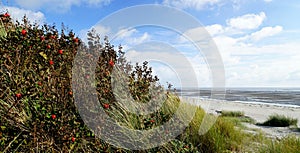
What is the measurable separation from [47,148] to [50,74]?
818 mm

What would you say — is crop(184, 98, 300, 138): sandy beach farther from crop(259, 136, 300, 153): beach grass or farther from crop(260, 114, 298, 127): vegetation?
crop(259, 136, 300, 153): beach grass

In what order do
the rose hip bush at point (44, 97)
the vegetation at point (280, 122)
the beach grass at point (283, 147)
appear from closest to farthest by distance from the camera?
the rose hip bush at point (44, 97) < the beach grass at point (283, 147) < the vegetation at point (280, 122)

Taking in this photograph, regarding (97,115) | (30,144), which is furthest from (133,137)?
(30,144)

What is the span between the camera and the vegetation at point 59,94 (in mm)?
3043

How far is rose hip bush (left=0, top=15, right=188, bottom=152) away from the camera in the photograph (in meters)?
3.03

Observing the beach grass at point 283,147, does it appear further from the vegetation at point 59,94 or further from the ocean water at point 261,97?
the ocean water at point 261,97

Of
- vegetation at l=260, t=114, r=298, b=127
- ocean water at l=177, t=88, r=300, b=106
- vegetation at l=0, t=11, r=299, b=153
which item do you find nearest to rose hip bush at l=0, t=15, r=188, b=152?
vegetation at l=0, t=11, r=299, b=153

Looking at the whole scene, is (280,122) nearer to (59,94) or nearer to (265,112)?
(265,112)

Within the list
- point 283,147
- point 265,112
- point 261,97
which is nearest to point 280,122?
point 265,112

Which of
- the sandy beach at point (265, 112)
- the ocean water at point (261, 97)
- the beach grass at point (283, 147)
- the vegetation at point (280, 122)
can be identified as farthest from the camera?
the ocean water at point (261, 97)

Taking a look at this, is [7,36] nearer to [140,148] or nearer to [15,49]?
[15,49]

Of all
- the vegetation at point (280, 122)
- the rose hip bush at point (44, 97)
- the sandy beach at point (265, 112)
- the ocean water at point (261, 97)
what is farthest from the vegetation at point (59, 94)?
the vegetation at point (280, 122)

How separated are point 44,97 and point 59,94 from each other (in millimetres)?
162

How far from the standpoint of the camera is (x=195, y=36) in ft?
18.1
